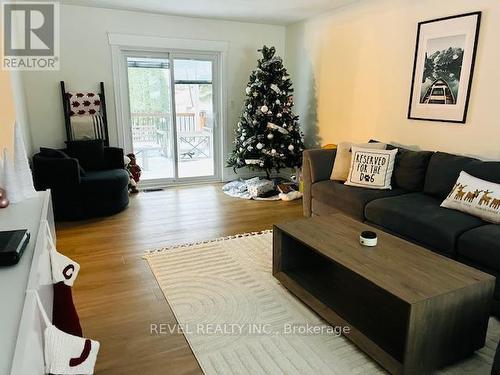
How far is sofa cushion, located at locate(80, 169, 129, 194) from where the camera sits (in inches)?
153

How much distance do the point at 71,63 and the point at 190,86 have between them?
160cm

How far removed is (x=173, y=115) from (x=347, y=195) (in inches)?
122

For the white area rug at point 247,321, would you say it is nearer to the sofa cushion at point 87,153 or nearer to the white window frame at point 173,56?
the sofa cushion at point 87,153

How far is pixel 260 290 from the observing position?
2.53m

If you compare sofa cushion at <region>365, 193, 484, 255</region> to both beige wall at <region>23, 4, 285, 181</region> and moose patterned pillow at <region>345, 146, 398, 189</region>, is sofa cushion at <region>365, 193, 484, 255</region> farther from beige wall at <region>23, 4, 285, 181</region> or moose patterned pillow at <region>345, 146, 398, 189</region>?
beige wall at <region>23, 4, 285, 181</region>

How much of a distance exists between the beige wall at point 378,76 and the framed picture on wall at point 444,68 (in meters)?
0.07

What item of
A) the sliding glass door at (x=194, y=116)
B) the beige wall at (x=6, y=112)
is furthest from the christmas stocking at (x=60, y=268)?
the sliding glass door at (x=194, y=116)

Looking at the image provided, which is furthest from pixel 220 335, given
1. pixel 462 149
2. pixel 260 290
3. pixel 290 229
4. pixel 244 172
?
pixel 244 172

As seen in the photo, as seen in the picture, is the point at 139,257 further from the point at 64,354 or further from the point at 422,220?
the point at 422,220

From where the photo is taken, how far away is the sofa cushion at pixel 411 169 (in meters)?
3.32

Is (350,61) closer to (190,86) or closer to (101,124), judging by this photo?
(190,86)

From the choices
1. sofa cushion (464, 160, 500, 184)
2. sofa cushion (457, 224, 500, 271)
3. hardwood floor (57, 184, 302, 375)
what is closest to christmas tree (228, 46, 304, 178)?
hardwood floor (57, 184, 302, 375)

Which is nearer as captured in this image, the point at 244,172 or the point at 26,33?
the point at 26,33

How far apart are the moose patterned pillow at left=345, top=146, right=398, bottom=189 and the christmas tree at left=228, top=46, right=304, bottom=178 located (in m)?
1.55
